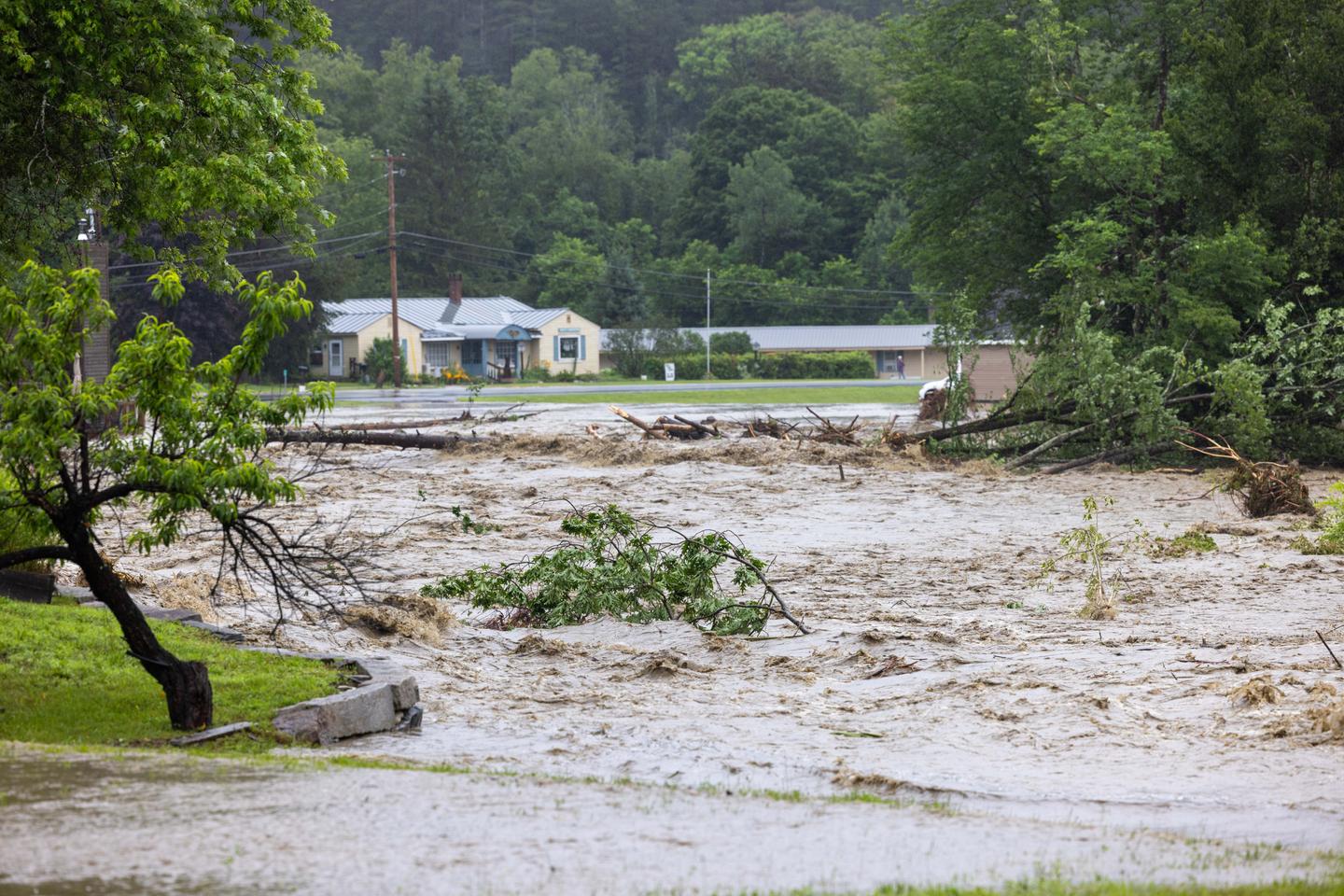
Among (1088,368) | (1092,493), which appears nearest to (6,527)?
(1092,493)

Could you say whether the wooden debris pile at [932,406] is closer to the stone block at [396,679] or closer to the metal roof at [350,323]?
the stone block at [396,679]

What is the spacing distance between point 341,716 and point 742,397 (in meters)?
50.2

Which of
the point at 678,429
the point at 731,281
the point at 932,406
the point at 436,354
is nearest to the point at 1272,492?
the point at 678,429

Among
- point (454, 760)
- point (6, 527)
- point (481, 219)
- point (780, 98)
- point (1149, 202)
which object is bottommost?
point (454, 760)

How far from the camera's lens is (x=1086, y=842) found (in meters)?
6.16

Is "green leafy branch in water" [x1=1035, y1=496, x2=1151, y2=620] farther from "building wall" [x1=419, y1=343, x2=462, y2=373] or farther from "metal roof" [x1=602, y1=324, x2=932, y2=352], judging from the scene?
"metal roof" [x1=602, y1=324, x2=932, y2=352]

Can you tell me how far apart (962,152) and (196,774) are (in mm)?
30643

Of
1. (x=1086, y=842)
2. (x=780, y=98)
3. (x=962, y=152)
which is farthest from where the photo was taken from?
(x=780, y=98)

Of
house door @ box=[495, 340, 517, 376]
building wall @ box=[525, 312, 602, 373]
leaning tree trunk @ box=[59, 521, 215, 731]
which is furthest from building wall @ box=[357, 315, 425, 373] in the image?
leaning tree trunk @ box=[59, 521, 215, 731]

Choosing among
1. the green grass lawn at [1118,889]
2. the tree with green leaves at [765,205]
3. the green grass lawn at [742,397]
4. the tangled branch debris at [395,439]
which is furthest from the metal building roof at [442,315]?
the green grass lawn at [1118,889]

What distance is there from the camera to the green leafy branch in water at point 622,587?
12.4 m

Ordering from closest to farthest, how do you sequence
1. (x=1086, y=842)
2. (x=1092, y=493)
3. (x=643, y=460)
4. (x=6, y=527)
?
(x=1086, y=842), (x=6, y=527), (x=1092, y=493), (x=643, y=460)

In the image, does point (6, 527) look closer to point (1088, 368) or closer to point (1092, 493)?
point (1092, 493)

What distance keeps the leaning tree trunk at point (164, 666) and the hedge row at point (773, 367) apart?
7395cm
